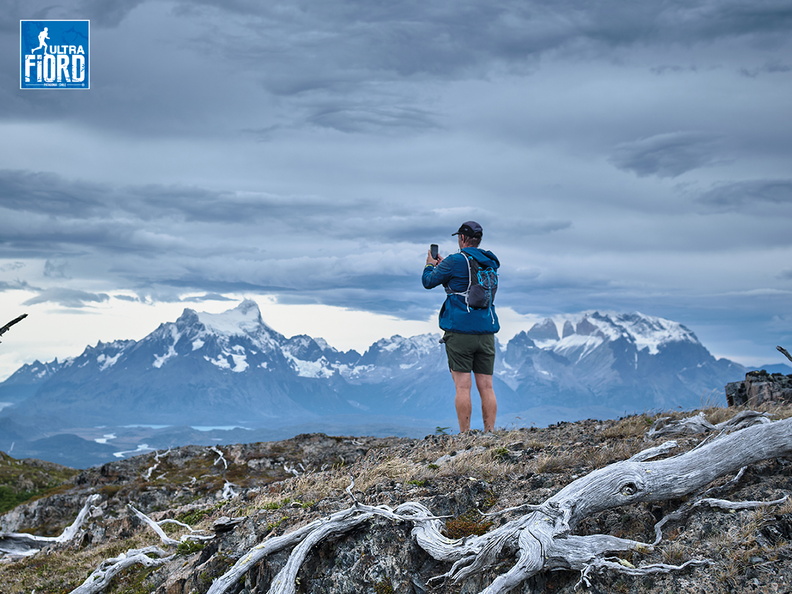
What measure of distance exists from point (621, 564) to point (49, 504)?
938 inches

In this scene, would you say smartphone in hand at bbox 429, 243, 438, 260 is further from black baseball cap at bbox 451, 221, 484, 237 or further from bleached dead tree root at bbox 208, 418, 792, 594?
bleached dead tree root at bbox 208, 418, 792, 594

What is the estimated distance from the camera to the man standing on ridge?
15953 mm

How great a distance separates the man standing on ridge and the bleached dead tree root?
23.4 feet

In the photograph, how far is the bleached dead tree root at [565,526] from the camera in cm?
732

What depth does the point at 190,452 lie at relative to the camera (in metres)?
30.6

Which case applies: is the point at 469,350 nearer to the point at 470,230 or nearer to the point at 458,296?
the point at 458,296

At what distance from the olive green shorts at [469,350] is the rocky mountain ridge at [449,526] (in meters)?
1.68

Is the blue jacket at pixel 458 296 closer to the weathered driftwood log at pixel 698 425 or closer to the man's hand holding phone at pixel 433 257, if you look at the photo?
the man's hand holding phone at pixel 433 257

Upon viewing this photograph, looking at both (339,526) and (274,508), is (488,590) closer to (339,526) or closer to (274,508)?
(339,526)

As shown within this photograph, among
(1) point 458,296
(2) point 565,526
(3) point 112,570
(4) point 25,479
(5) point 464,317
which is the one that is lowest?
(4) point 25,479

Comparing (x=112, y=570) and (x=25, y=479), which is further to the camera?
(x=25, y=479)

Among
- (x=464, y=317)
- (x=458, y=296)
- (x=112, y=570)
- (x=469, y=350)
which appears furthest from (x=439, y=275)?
(x=112, y=570)

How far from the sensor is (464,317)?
16.0 metres

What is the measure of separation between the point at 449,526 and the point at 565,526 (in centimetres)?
181
